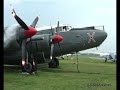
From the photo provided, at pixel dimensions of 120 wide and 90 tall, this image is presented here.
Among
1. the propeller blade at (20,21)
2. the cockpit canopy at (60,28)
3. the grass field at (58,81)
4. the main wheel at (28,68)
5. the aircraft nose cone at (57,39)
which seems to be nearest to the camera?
the grass field at (58,81)

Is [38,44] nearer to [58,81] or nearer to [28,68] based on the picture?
[28,68]

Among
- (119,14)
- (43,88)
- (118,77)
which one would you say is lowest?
(43,88)

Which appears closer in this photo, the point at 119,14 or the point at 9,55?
the point at 119,14

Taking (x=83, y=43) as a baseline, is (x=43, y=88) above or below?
below

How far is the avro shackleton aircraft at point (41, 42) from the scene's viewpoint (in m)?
16.9

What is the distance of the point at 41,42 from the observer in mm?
19000

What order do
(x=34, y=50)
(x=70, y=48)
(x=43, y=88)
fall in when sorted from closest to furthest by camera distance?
(x=43, y=88) → (x=34, y=50) → (x=70, y=48)

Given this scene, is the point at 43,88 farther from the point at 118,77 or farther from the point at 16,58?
the point at 16,58

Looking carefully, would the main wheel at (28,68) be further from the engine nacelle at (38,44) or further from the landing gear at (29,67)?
the engine nacelle at (38,44)

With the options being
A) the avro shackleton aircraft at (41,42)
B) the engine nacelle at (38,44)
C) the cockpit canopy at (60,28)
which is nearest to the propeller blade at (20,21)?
the avro shackleton aircraft at (41,42)

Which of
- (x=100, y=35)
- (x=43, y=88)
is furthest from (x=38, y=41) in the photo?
(x=43, y=88)

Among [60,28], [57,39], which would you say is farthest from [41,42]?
[60,28]

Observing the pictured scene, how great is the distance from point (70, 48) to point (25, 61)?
5.08 meters

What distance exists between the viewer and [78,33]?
22.3 metres
